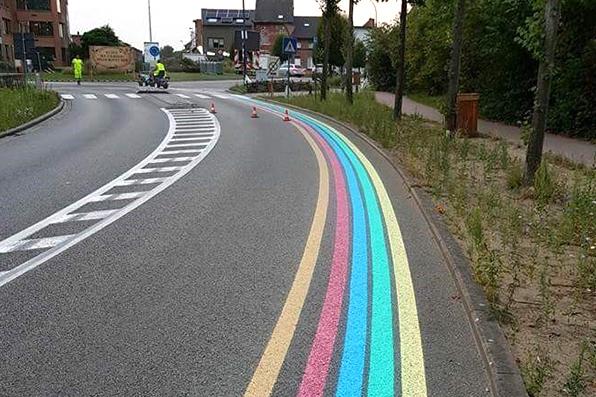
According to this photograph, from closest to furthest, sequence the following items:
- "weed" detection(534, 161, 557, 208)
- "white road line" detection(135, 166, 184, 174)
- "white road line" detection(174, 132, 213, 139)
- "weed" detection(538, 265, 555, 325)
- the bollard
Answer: "weed" detection(538, 265, 555, 325) < "weed" detection(534, 161, 557, 208) < "white road line" detection(135, 166, 184, 174) < the bollard < "white road line" detection(174, 132, 213, 139)

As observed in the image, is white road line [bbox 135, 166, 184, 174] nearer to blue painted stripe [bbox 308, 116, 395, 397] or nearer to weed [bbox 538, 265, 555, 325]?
blue painted stripe [bbox 308, 116, 395, 397]

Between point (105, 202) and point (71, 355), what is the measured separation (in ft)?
15.5

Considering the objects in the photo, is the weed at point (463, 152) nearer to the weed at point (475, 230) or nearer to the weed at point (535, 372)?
the weed at point (475, 230)

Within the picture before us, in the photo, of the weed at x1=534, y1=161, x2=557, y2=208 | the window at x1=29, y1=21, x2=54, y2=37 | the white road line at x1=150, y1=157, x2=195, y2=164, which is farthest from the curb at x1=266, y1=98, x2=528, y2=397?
the window at x1=29, y1=21, x2=54, y2=37

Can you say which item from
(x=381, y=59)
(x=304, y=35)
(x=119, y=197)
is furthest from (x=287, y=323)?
(x=304, y=35)

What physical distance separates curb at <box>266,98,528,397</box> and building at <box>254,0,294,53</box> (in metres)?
109

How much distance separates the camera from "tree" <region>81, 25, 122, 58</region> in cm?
8494

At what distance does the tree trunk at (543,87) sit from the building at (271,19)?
106743 millimetres

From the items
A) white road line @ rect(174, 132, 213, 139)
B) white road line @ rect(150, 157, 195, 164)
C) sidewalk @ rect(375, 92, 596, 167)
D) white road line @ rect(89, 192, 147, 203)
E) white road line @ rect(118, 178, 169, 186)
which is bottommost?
white road line @ rect(174, 132, 213, 139)

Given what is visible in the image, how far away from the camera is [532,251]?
6.00m

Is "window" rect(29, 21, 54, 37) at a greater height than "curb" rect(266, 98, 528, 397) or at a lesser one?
greater

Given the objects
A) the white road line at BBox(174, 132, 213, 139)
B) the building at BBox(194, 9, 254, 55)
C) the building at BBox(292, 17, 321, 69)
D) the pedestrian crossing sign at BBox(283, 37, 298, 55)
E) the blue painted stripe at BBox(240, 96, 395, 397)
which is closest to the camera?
the blue painted stripe at BBox(240, 96, 395, 397)

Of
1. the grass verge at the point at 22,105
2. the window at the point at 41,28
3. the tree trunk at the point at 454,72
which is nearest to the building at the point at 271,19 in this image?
the window at the point at 41,28

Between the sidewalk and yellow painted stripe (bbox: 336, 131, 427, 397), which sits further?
the sidewalk
